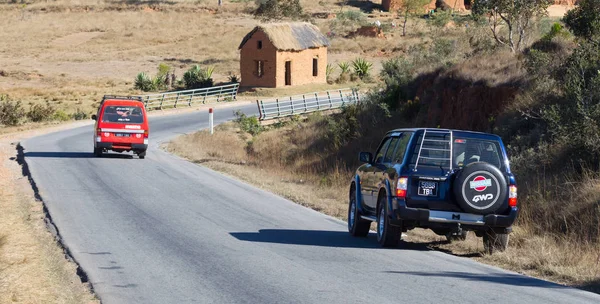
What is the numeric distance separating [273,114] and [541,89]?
22960 millimetres

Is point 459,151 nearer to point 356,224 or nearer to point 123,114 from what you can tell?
point 356,224

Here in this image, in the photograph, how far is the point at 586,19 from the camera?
2609 cm

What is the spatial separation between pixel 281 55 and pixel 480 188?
1855 inches

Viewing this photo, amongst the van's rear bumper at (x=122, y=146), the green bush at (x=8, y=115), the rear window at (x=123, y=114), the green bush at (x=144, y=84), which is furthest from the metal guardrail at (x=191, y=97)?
the van's rear bumper at (x=122, y=146)

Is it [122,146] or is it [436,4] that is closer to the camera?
[122,146]

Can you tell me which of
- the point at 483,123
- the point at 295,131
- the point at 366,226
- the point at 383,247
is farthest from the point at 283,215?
the point at 295,131

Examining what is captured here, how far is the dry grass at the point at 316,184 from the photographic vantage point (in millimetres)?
11898

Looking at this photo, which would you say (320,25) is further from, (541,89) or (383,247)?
(383,247)

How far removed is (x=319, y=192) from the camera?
72.2ft

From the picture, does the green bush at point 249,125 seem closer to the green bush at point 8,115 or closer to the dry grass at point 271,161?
the dry grass at point 271,161

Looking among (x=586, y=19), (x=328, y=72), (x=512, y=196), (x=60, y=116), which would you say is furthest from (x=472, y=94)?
(x=328, y=72)

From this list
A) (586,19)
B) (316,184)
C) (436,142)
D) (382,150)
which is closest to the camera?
(436,142)

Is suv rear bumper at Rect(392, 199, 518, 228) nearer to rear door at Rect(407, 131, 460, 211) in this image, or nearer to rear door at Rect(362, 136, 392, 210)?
rear door at Rect(407, 131, 460, 211)

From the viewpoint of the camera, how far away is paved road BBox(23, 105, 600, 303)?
32.5 ft
